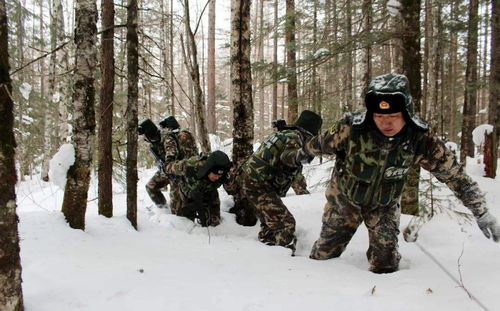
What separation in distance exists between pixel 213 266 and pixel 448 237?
2.82 metres

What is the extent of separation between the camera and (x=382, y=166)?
3.19m

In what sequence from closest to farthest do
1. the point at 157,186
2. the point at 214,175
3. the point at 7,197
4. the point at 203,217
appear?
the point at 7,197, the point at 214,175, the point at 203,217, the point at 157,186

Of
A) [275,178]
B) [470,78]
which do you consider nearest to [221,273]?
[275,178]

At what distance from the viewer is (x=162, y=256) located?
3.25 m

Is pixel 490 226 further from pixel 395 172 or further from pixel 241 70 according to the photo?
pixel 241 70

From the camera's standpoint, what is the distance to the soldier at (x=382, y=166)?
9.64 feet

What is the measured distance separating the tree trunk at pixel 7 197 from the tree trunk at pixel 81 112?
1704 mm

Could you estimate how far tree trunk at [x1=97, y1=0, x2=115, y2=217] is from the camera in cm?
441

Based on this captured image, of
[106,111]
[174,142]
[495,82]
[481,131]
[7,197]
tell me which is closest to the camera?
[7,197]

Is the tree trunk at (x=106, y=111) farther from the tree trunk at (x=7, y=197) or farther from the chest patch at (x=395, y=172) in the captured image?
the chest patch at (x=395, y=172)

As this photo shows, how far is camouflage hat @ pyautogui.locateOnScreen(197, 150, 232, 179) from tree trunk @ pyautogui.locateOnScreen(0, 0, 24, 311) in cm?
302

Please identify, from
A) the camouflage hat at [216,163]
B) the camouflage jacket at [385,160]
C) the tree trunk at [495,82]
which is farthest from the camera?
the tree trunk at [495,82]

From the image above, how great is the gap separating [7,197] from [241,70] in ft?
12.1

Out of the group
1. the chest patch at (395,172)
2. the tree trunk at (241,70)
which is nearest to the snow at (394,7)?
the tree trunk at (241,70)
